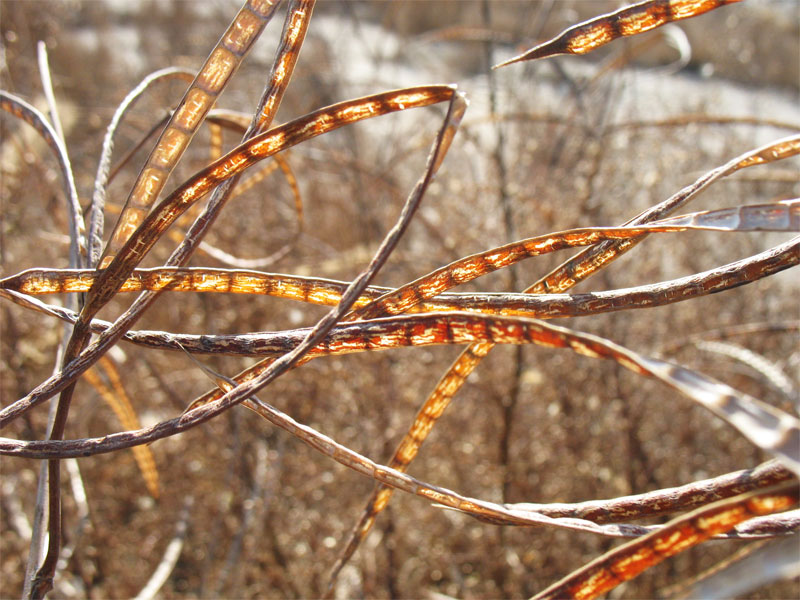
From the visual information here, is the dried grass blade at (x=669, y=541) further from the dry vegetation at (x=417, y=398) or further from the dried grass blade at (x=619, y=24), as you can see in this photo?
the dry vegetation at (x=417, y=398)

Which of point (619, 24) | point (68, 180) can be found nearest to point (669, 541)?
point (619, 24)

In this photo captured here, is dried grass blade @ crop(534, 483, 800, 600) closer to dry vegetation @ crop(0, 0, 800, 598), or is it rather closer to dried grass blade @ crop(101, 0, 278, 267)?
dried grass blade @ crop(101, 0, 278, 267)

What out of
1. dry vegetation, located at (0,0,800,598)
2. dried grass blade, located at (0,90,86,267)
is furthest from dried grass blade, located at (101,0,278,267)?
dry vegetation, located at (0,0,800,598)

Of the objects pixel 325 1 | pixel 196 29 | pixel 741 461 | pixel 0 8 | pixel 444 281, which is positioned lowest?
pixel 444 281

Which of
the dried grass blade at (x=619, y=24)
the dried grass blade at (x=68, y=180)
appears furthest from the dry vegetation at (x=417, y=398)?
the dried grass blade at (x=619, y=24)

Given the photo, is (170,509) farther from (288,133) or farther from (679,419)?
(288,133)

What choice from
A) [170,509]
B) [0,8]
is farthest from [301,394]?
[0,8]
